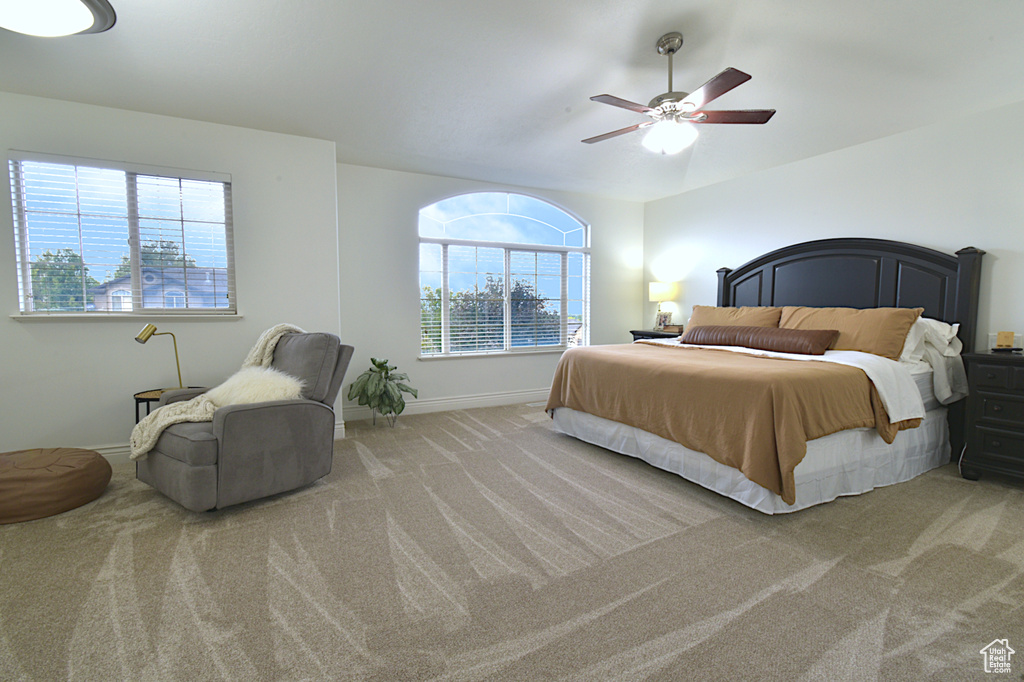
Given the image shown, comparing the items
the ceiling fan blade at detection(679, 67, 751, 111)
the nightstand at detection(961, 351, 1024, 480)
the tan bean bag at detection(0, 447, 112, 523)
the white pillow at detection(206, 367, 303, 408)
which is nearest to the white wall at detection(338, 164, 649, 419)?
the white pillow at detection(206, 367, 303, 408)

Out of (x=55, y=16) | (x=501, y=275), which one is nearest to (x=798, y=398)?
(x=501, y=275)

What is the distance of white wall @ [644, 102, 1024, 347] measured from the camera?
10.6 feet

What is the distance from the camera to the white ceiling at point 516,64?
2.51 m

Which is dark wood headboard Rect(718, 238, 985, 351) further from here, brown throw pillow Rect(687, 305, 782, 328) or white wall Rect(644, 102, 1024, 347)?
brown throw pillow Rect(687, 305, 782, 328)

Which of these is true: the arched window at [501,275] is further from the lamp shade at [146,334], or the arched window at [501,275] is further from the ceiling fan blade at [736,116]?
the ceiling fan blade at [736,116]

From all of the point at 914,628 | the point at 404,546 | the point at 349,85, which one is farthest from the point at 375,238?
the point at 914,628

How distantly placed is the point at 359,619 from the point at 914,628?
1943mm

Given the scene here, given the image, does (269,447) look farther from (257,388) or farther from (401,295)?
(401,295)

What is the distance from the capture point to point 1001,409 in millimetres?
2875

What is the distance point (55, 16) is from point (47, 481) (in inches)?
89.4

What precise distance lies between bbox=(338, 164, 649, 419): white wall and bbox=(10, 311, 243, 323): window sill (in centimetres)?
116

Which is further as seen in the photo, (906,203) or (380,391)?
(380,391)

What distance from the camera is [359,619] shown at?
1.67 metres

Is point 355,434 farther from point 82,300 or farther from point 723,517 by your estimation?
point 723,517
